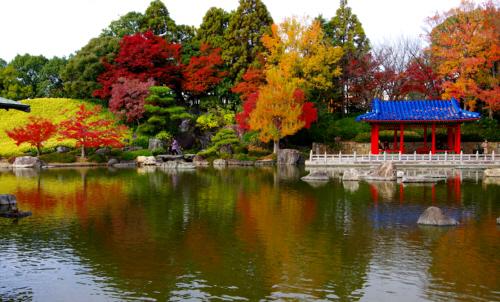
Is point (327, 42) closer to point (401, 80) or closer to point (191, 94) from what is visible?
point (401, 80)

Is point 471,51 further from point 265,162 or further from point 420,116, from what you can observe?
point 265,162

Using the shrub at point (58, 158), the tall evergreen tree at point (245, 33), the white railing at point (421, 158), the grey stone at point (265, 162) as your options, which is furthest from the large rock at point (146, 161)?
the tall evergreen tree at point (245, 33)

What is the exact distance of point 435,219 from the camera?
16.7 metres

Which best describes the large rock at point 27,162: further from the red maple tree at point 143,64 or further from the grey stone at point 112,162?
the red maple tree at point 143,64

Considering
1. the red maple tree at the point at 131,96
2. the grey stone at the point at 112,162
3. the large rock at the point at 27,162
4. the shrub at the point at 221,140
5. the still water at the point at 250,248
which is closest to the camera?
the still water at the point at 250,248

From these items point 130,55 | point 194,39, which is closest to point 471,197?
point 130,55

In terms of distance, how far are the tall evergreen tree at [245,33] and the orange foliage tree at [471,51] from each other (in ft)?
59.7

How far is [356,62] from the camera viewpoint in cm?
5484

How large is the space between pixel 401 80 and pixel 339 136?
9642 millimetres

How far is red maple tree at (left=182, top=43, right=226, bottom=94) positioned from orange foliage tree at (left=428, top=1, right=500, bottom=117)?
21.9 m

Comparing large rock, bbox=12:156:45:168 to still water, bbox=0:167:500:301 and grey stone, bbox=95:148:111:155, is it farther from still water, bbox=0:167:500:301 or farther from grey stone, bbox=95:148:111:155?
still water, bbox=0:167:500:301

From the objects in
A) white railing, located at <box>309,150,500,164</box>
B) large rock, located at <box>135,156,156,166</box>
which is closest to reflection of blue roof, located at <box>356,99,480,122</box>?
white railing, located at <box>309,150,500,164</box>

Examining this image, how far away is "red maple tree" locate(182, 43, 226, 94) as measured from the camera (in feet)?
188

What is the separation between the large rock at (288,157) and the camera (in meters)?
46.6
